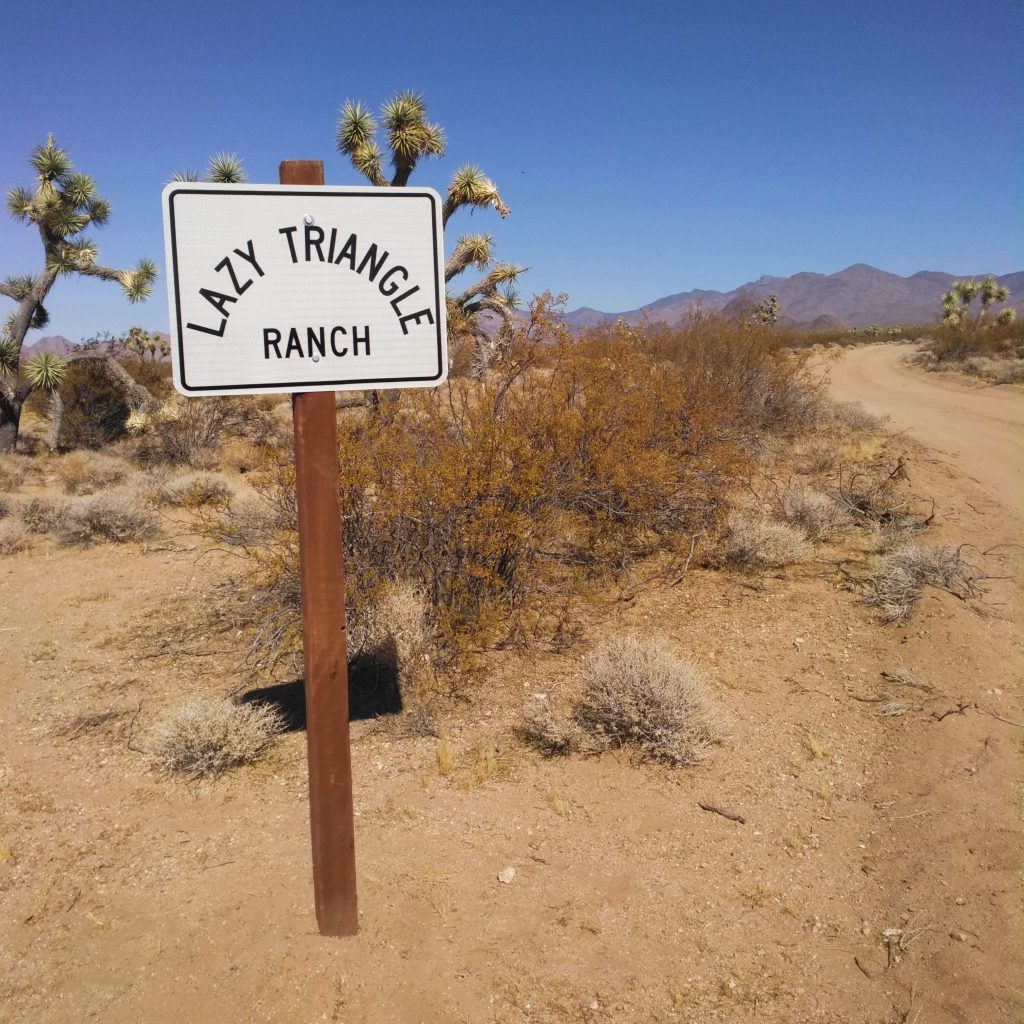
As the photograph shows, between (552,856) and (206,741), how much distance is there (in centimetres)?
190

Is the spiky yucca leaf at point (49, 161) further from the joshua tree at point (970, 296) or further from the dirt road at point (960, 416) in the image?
the joshua tree at point (970, 296)

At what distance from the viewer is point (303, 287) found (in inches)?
89.3

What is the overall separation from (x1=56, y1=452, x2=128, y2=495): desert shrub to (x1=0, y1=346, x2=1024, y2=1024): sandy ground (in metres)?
6.28

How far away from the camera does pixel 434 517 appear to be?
5184mm

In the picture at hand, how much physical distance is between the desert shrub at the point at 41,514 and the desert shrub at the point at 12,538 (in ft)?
0.86

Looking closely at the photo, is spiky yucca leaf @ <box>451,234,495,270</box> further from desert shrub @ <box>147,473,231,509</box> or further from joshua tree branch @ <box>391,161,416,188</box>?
desert shrub @ <box>147,473,231,509</box>

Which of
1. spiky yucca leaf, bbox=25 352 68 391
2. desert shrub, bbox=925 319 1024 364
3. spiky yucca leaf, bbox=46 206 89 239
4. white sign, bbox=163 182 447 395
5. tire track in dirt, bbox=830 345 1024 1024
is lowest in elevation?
tire track in dirt, bbox=830 345 1024 1024

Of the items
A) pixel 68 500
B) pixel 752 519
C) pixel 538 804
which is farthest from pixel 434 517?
pixel 68 500

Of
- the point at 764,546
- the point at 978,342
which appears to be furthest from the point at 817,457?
the point at 978,342

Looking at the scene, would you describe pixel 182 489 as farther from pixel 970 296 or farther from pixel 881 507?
pixel 970 296

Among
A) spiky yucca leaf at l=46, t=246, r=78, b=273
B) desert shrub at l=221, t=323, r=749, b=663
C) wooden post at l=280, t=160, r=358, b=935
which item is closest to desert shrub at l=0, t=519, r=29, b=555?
desert shrub at l=221, t=323, r=749, b=663

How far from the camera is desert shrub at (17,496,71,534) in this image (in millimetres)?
9102

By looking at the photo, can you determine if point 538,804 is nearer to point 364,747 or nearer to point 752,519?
point 364,747

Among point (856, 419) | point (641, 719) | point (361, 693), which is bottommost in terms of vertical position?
point (361, 693)
